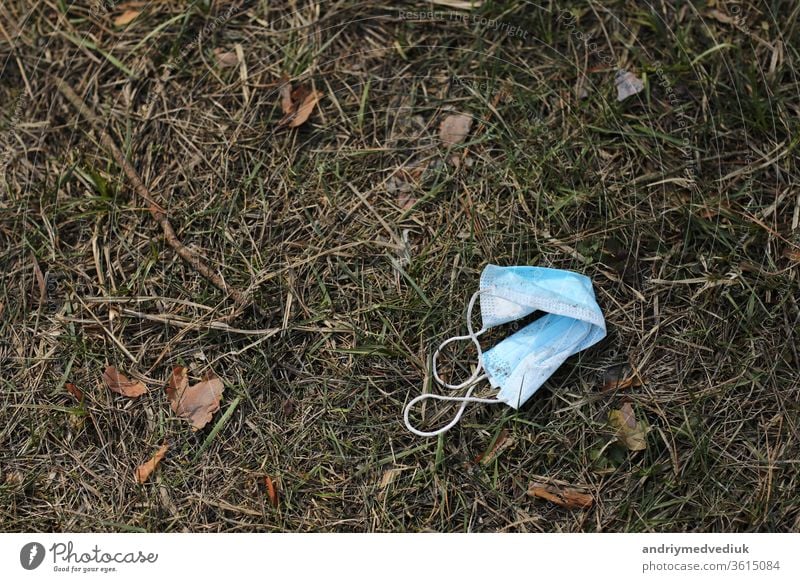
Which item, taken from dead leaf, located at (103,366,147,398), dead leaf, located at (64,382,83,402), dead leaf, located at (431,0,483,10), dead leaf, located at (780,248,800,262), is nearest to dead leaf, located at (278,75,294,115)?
dead leaf, located at (431,0,483,10)

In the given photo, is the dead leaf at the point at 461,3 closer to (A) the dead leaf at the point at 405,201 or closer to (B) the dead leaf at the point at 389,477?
(A) the dead leaf at the point at 405,201

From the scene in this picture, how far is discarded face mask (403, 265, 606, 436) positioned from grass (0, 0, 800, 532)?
56mm

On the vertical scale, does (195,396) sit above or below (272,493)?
above

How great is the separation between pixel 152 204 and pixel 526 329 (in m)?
1.46

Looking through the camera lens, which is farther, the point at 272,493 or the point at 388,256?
the point at 388,256

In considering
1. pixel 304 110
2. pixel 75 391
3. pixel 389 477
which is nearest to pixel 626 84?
pixel 304 110

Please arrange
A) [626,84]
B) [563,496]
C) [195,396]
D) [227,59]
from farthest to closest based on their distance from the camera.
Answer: [227,59], [626,84], [195,396], [563,496]

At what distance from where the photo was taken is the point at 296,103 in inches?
110

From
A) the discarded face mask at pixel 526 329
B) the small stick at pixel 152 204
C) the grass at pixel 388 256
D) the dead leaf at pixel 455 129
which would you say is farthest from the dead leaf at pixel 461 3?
the small stick at pixel 152 204

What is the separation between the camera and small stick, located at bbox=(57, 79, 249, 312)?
2.69 m

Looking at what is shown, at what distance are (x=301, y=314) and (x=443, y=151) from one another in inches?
31.6

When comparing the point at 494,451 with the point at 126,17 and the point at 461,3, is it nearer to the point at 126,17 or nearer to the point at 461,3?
the point at 461,3

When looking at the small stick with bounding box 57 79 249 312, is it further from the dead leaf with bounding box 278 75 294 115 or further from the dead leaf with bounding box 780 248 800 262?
the dead leaf with bounding box 780 248 800 262

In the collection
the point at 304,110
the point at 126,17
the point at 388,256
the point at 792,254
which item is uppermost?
the point at 126,17
